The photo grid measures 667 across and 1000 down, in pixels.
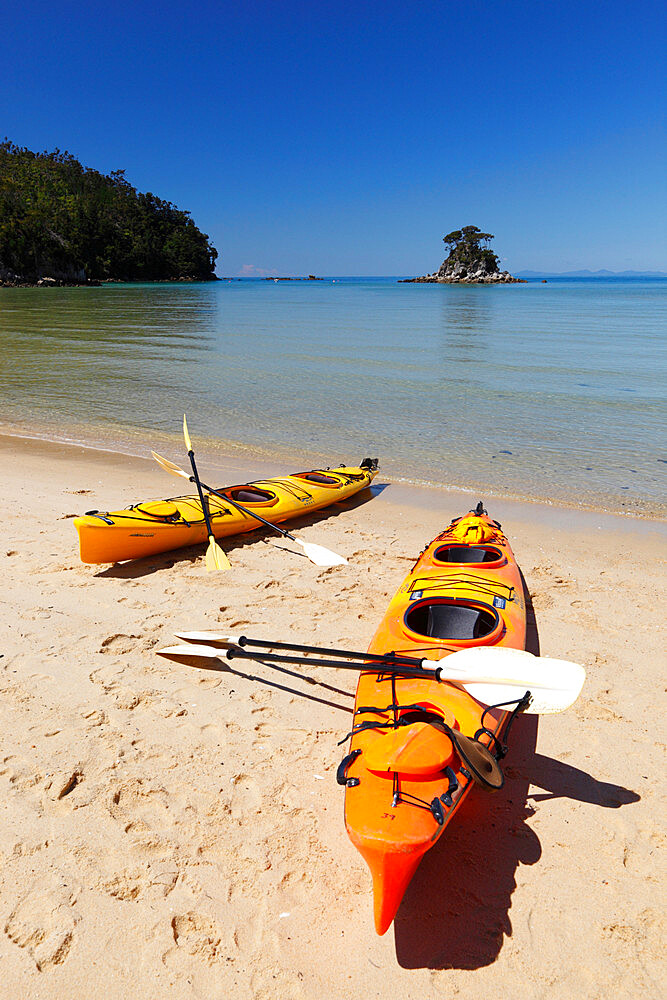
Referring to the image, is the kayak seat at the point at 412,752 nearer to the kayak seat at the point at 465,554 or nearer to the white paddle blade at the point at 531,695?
the white paddle blade at the point at 531,695

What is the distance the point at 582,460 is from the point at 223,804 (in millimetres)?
8526

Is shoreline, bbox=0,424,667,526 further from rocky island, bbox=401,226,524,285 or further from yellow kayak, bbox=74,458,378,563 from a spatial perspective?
rocky island, bbox=401,226,524,285

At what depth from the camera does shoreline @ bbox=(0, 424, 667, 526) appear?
8.02 metres

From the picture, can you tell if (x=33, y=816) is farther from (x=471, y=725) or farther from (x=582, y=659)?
(x=582, y=659)

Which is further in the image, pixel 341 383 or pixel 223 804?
pixel 341 383

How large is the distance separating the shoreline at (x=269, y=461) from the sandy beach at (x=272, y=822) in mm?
2487

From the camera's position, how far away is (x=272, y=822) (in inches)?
124

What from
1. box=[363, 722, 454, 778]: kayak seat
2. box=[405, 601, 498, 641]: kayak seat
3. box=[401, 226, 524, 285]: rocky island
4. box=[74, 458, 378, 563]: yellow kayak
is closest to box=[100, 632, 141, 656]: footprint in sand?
box=[74, 458, 378, 563]: yellow kayak

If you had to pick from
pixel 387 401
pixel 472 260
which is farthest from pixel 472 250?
pixel 387 401

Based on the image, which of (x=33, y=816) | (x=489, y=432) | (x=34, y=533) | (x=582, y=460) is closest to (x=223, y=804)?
(x=33, y=816)

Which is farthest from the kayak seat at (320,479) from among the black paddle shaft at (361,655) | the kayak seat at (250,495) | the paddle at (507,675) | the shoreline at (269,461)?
the paddle at (507,675)

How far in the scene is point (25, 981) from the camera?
2.37m

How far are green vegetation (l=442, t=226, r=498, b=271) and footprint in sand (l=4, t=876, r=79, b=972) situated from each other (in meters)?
123

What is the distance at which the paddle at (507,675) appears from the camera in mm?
3176
